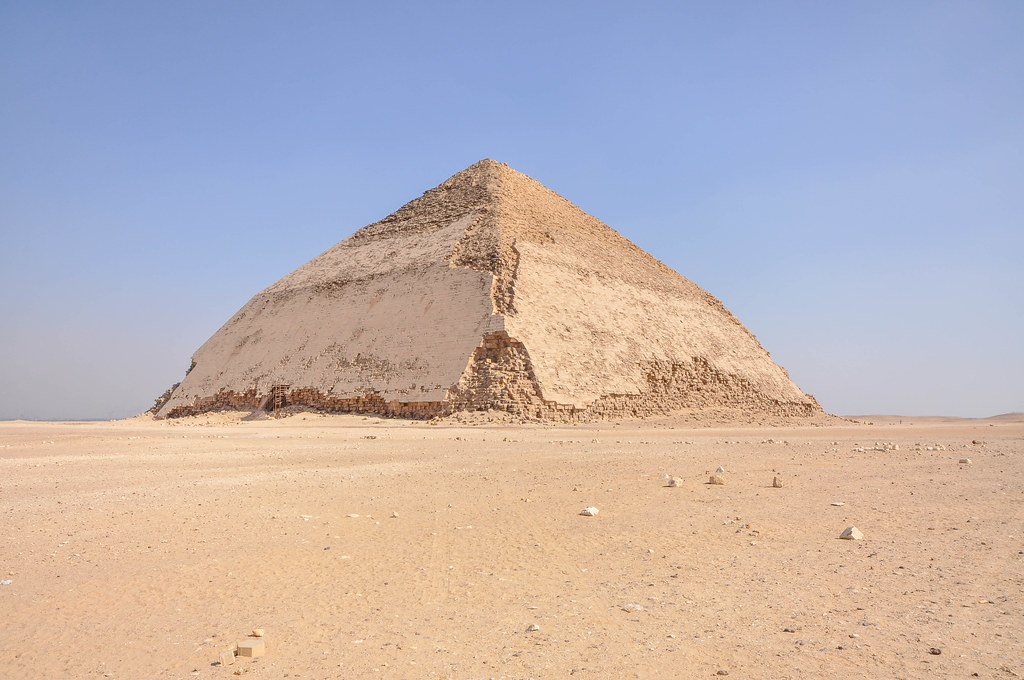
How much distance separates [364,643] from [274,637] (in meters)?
0.45

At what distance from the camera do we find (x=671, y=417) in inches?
985

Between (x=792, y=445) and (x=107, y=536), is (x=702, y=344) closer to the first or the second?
(x=792, y=445)

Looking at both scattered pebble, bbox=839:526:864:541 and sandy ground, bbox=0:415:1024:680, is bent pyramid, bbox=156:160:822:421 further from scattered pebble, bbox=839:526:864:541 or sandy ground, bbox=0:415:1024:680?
scattered pebble, bbox=839:526:864:541

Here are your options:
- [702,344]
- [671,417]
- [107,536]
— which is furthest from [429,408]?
[107,536]

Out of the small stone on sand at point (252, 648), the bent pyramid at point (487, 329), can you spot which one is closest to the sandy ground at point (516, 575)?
the small stone on sand at point (252, 648)

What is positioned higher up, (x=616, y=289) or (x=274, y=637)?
(x=616, y=289)

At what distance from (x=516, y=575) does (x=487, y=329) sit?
61.0 feet

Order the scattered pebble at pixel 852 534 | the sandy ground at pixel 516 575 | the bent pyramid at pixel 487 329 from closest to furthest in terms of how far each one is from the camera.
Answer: the sandy ground at pixel 516 575, the scattered pebble at pixel 852 534, the bent pyramid at pixel 487 329

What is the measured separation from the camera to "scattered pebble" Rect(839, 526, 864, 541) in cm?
480

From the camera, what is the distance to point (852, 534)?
4828 millimetres

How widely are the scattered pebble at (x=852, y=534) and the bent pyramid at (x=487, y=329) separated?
1624 cm

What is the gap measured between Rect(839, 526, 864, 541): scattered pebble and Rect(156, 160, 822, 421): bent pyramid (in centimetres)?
1624

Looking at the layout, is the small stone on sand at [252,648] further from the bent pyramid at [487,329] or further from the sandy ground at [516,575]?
the bent pyramid at [487,329]

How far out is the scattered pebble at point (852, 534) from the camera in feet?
15.8
